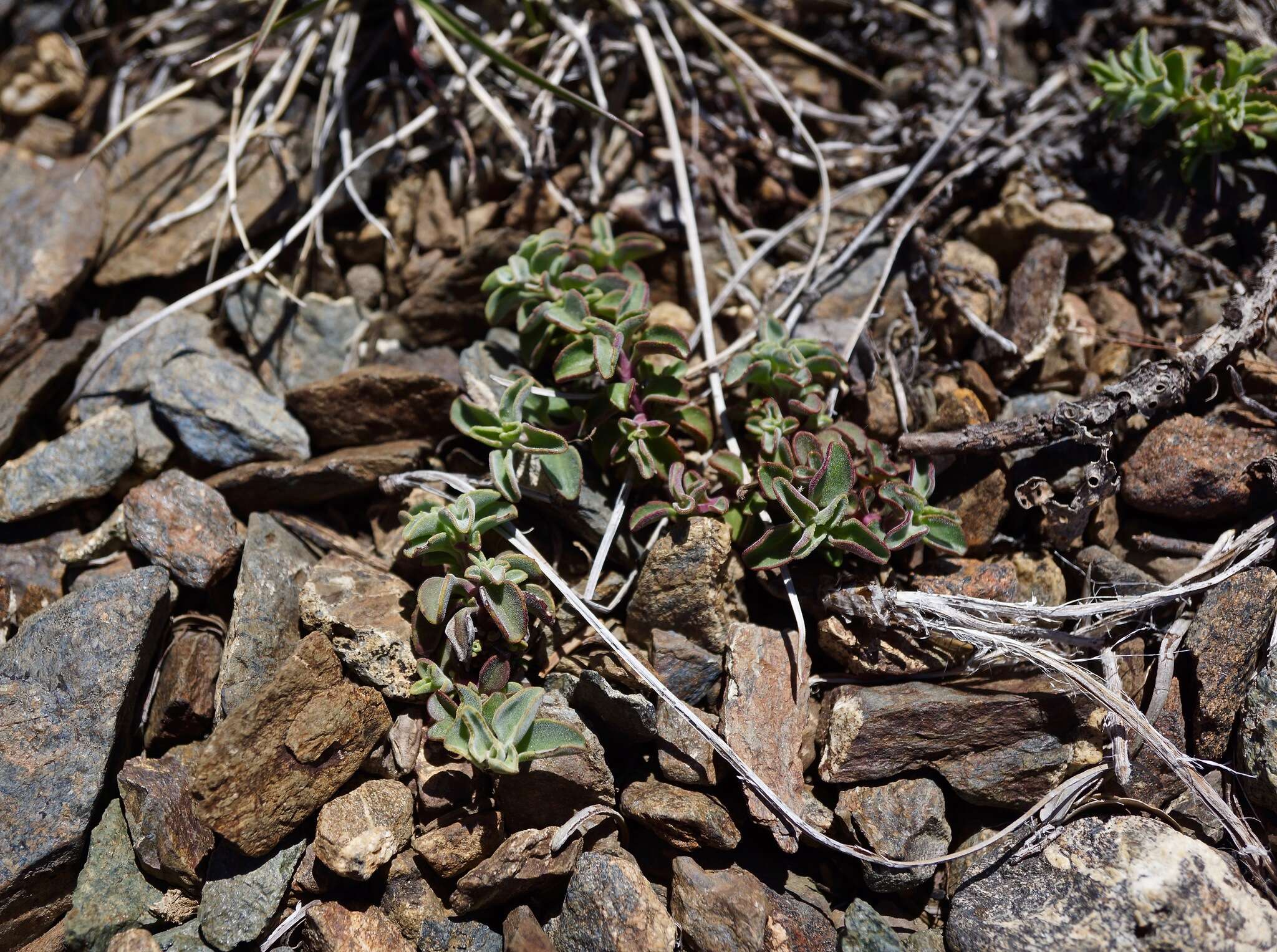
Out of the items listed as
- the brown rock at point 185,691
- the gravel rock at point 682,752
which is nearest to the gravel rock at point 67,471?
the brown rock at point 185,691

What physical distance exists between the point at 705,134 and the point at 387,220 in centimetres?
149

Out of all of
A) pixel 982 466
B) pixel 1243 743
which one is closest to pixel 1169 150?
pixel 982 466

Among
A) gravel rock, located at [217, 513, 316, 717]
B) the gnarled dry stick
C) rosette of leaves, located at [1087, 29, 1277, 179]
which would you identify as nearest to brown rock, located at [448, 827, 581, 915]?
gravel rock, located at [217, 513, 316, 717]

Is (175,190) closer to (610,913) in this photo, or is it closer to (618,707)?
(618,707)

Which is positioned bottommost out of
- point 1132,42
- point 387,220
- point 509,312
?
point 509,312

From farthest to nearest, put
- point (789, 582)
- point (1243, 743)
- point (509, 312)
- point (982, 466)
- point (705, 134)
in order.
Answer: point (705, 134), point (509, 312), point (982, 466), point (789, 582), point (1243, 743)

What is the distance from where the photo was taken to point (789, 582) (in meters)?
3.03

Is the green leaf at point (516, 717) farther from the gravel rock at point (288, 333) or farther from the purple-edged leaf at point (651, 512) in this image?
the gravel rock at point (288, 333)

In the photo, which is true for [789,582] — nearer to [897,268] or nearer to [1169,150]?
[897,268]

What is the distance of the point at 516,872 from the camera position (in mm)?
2639

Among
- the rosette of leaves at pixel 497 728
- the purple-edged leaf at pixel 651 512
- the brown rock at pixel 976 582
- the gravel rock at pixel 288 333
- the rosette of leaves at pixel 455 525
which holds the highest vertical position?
the gravel rock at pixel 288 333

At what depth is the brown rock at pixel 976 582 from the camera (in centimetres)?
300

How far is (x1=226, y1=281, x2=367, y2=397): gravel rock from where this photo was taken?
12.2 ft

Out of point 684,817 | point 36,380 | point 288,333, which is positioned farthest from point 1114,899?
point 36,380
